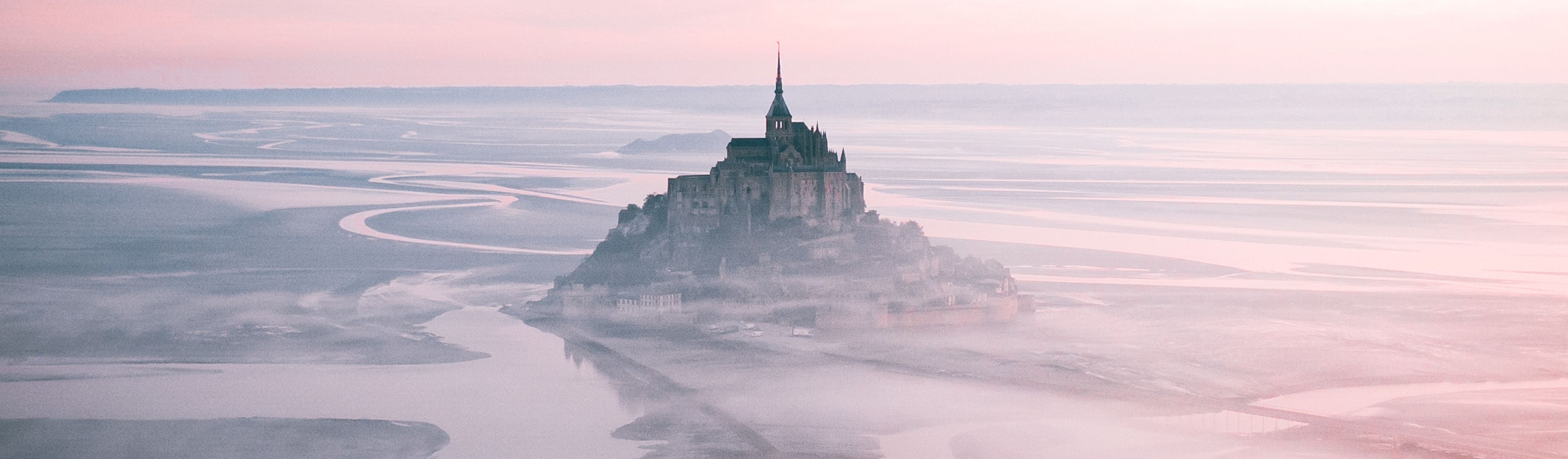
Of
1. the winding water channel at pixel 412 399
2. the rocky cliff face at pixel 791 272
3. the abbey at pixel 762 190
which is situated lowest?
the winding water channel at pixel 412 399

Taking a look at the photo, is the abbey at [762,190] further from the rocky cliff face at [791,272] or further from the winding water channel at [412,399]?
the winding water channel at [412,399]

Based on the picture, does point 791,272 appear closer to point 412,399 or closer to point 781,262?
point 781,262

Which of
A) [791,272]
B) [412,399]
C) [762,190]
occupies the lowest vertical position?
[412,399]

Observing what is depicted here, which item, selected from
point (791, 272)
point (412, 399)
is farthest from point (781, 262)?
point (412, 399)

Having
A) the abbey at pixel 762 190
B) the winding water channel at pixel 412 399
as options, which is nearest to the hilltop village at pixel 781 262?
the abbey at pixel 762 190

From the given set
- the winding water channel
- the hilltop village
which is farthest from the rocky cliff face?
the winding water channel

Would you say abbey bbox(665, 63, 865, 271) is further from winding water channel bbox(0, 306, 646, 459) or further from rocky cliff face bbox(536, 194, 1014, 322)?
winding water channel bbox(0, 306, 646, 459)
